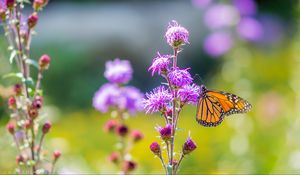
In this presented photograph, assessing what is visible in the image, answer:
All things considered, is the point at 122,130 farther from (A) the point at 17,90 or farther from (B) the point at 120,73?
(A) the point at 17,90

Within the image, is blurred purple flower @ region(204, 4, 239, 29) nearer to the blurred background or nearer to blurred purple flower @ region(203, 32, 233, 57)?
the blurred background

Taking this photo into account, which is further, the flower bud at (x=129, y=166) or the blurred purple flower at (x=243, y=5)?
the blurred purple flower at (x=243, y=5)

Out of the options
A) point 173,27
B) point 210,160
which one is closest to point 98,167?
point 210,160

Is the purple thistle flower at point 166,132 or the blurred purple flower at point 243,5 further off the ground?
the blurred purple flower at point 243,5

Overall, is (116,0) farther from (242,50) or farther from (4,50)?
(4,50)

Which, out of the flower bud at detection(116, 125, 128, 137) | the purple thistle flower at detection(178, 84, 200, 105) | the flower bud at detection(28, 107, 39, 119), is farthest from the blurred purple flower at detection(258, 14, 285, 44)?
the purple thistle flower at detection(178, 84, 200, 105)

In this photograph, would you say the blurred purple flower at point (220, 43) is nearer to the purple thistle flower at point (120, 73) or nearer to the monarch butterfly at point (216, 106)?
the purple thistle flower at point (120, 73)

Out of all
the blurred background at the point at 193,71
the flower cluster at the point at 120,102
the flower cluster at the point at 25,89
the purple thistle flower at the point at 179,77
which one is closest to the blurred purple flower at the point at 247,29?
the blurred background at the point at 193,71

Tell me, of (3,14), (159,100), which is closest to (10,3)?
(3,14)
